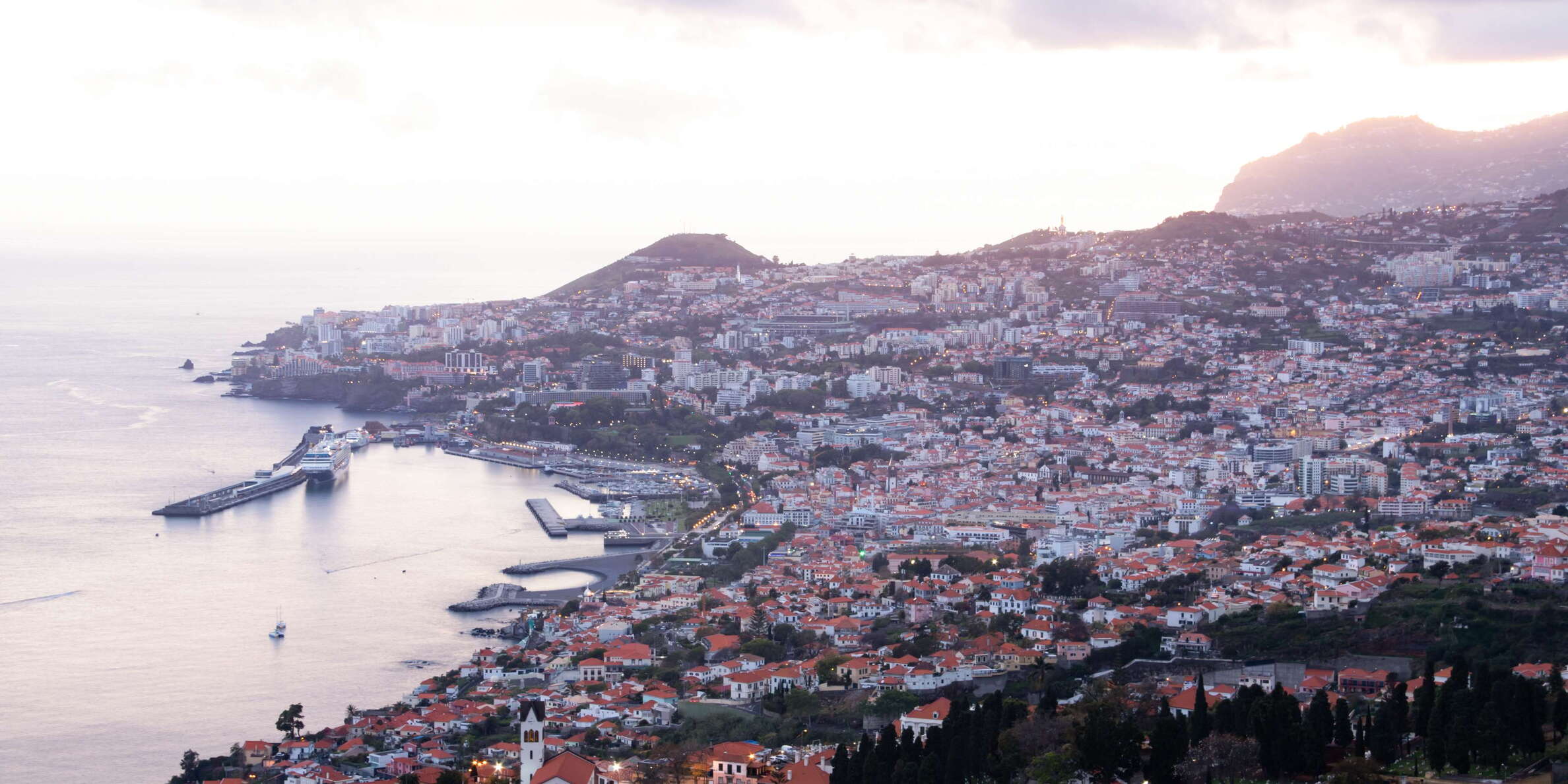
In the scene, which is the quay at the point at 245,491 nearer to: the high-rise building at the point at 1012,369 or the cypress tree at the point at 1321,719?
the high-rise building at the point at 1012,369

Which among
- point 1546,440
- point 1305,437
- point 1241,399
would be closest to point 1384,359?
point 1241,399

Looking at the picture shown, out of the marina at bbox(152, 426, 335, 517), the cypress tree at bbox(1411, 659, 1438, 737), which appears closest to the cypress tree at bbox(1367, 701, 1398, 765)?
the cypress tree at bbox(1411, 659, 1438, 737)

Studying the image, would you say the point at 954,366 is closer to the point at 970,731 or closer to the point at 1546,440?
the point at 1546,440

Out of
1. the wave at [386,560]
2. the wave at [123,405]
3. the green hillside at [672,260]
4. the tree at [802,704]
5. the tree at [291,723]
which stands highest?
the green hillside at [672,260]

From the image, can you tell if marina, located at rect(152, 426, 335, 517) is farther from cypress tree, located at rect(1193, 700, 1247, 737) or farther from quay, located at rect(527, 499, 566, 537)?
cypress tree, located at rect(1193, 700, 1247, 737)

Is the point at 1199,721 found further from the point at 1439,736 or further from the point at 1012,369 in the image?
the point at 1012,369

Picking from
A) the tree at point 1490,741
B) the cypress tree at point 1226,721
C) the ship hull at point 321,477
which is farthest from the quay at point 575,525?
the tree at point 1490,741
